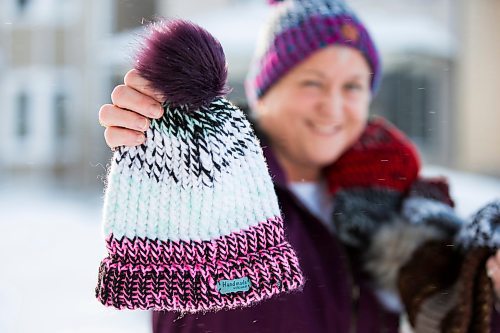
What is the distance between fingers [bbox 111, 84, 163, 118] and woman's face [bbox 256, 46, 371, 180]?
502 millimetres

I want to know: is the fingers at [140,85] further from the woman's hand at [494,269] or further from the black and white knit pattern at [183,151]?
the woman's hand at [494,269]

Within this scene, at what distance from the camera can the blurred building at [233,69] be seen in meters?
10.5

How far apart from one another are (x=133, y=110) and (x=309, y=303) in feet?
1.79

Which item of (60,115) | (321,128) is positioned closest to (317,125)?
(321,128)

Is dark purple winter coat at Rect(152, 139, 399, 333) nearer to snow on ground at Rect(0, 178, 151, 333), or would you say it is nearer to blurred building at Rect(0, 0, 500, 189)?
snow on ground at Rect(0, 178, 151, 333)

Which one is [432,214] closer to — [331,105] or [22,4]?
[331,105]

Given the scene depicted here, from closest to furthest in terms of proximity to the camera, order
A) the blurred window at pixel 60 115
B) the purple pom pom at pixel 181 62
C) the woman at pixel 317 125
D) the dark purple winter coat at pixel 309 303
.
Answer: the purple pom pom at pixel 181 62, the dark purple winter coat at pixel 309 303, the woman at pixel 317 125, the blurred window at pixel 60 115

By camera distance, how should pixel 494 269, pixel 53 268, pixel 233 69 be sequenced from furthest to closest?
1. pixel 233 69
2. pixel 53 268
3. pixel 494 269

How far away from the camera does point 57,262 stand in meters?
5.51

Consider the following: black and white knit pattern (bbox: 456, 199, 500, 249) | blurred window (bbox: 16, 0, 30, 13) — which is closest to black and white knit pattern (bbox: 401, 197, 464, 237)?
black and white knit pattern (bbox: 456, 199, 500, 249)

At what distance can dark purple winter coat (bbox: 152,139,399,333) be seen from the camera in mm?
1130

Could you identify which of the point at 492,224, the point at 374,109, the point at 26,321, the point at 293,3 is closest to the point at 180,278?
the point at 492,224

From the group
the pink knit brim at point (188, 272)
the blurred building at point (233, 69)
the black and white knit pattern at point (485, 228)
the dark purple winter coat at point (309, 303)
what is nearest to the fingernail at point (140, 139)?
the pink knit brim at point (188, 272)

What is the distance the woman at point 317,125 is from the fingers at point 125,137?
1.44ft
